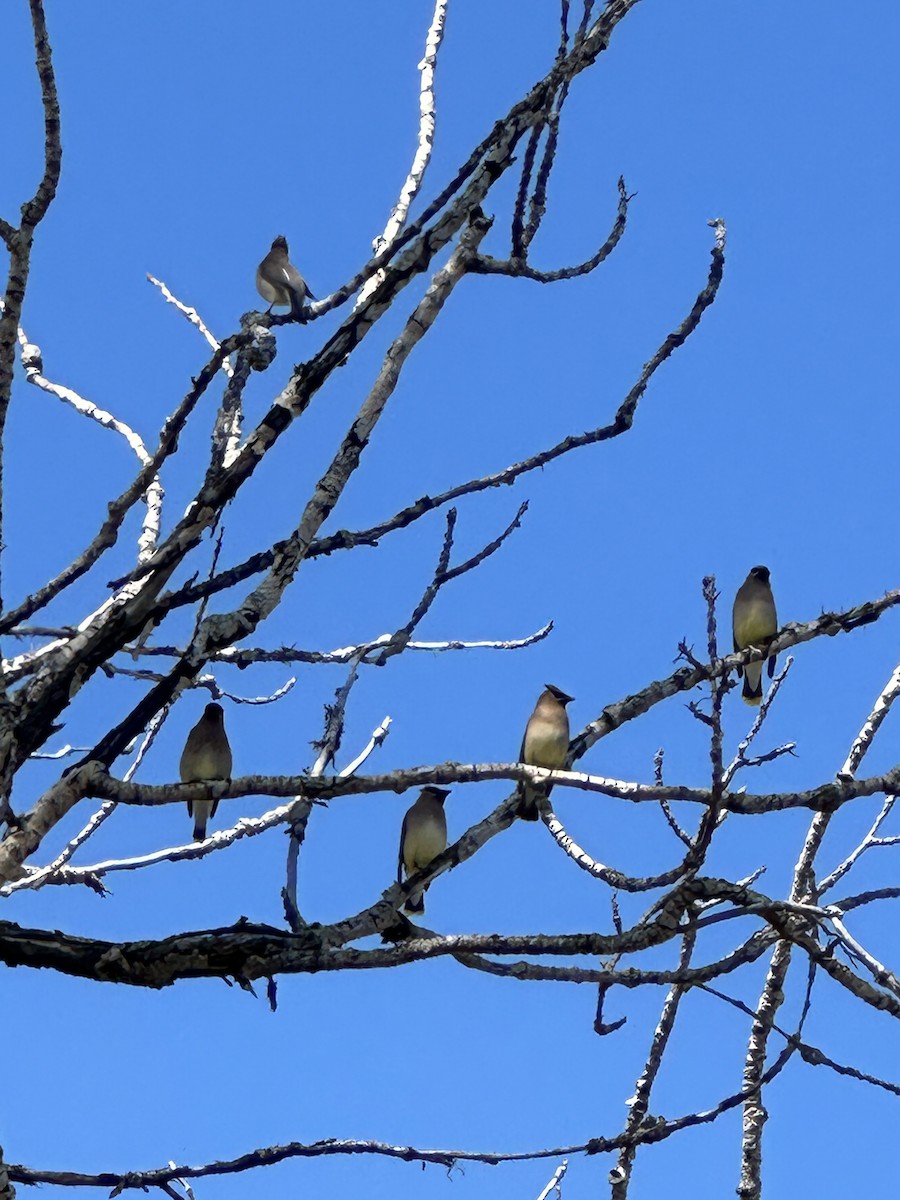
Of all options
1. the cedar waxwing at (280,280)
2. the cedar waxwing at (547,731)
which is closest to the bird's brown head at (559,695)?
the cedar waxwing at (547,731)

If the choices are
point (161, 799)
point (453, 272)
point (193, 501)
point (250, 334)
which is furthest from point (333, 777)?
point (453, 272)

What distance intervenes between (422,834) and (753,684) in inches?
111

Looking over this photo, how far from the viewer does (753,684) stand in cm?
1104

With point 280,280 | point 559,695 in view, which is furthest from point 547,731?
point 280,280

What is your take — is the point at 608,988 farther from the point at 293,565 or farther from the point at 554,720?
the point at 554,720

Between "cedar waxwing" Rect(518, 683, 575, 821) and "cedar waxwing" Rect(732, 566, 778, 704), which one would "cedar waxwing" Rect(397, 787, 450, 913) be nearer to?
"cedar waxwing" Rect(518, 683, 575, 821)

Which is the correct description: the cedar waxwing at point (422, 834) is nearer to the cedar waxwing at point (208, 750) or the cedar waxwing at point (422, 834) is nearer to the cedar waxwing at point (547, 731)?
the cedar waxwing at point (547, 731)

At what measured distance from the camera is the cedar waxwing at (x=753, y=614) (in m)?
10.6

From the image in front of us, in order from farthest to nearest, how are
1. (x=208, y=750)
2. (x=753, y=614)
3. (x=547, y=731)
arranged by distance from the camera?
(x=753, y=614), (x=208, y=750), (x=547, y=731)

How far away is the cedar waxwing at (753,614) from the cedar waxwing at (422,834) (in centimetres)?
233

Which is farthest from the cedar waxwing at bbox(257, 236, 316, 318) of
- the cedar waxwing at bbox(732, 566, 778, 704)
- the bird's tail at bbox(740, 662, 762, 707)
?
the bird's tail at bbox(740, 662, 762, 707)

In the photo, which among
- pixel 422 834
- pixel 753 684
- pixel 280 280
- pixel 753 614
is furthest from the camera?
pixel 280 280

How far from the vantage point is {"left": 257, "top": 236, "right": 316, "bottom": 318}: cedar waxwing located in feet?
38.7

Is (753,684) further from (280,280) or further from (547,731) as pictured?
(280,280)
